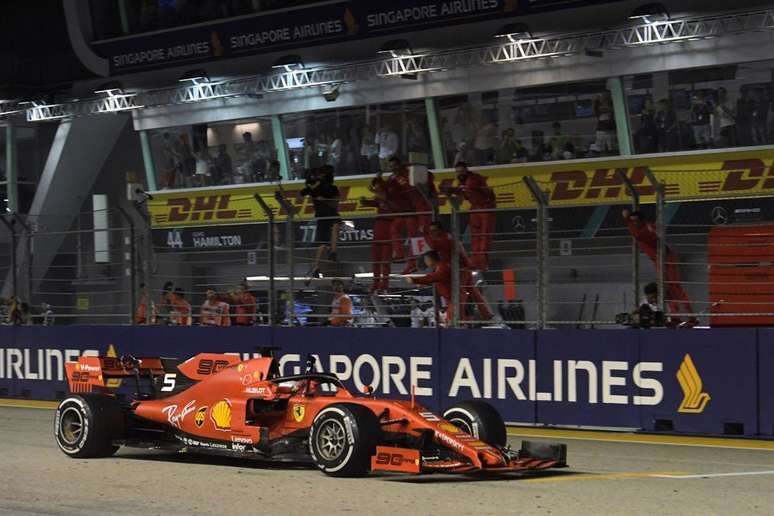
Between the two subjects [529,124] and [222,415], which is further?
[529,124]

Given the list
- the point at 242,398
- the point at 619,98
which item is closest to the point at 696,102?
the point at 619,98

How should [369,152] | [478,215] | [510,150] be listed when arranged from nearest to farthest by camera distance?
[478,215] → [510,150] → [369,152]

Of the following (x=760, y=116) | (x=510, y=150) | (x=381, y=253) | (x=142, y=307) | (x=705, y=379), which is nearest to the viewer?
(x=705, y=379)

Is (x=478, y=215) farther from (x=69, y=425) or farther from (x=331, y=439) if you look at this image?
(x=331, y=439)

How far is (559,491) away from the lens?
877cm

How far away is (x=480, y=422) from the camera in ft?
32.6

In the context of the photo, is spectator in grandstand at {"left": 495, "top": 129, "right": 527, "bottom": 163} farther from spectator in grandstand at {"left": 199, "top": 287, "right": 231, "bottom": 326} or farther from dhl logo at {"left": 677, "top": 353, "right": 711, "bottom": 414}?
dhl logo at {"left": 677, "top": 353, "right": 711, "bottom": 414}

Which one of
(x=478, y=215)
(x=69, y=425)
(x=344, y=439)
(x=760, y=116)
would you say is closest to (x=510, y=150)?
(x=760, y=116)

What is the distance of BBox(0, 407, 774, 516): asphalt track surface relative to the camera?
320 inches

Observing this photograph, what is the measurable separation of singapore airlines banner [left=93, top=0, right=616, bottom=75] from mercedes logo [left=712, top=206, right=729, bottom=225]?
4.05m

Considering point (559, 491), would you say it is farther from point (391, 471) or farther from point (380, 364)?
point (380, 364)

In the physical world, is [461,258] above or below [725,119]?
below

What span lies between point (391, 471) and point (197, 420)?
2.02m

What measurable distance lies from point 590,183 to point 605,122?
3.79ft
